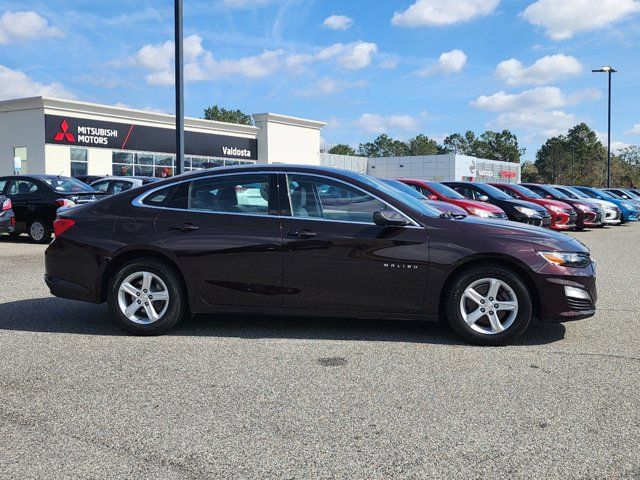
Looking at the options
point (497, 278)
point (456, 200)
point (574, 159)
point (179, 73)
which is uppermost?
point (574, 159)

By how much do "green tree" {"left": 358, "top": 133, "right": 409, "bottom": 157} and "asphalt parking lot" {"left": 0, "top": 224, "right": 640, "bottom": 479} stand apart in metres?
135

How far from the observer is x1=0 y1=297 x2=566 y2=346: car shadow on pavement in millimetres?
5719

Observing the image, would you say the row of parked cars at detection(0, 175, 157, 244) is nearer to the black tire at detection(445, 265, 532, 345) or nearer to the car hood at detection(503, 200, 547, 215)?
the car hood at detection(503, 200, 547, 215)

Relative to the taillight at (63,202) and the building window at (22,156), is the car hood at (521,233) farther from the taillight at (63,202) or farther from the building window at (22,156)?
the building window at (22,156)

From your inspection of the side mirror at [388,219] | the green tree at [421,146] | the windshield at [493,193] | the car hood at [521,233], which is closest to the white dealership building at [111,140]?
the windshield at [493,193]

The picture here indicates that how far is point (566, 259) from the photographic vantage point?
5418 mm

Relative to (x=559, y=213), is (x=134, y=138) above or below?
above

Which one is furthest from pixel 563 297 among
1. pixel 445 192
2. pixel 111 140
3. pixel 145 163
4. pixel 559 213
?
pixel 145 163

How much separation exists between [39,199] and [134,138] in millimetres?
22813

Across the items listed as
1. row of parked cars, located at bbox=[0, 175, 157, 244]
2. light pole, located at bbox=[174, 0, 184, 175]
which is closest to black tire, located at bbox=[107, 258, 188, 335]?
row of parked cars, located at bbox=[0, 175, 157, 244]

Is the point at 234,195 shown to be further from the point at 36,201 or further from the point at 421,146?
the point at 421,146

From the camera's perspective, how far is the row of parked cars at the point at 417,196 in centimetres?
1373

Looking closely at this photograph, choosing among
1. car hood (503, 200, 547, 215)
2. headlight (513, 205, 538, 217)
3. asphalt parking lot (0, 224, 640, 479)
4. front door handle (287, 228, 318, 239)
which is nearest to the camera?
asphalt parking lot (0, 224, 640, 479)

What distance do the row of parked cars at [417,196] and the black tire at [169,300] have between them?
5222mm
